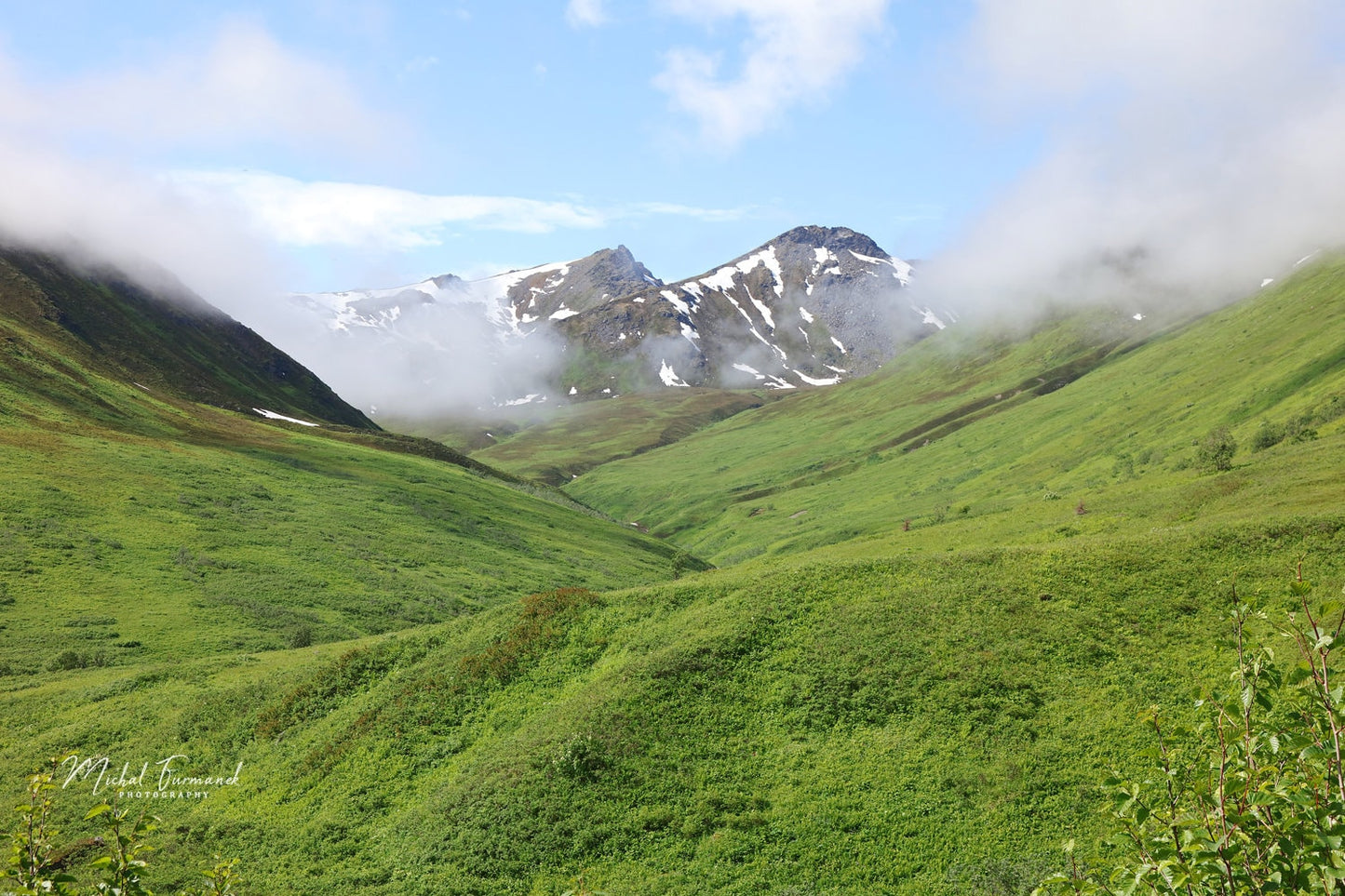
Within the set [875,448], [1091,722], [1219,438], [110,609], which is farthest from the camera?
[875,448]

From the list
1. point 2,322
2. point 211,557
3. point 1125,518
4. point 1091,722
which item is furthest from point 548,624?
point 2,322

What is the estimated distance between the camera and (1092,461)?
371ft

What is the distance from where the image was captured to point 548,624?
124 ft

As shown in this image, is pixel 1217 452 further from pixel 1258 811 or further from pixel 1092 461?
pixel 1258 811

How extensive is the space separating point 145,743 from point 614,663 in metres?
19.5

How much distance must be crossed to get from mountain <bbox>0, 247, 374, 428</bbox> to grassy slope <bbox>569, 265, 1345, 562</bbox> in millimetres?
76644

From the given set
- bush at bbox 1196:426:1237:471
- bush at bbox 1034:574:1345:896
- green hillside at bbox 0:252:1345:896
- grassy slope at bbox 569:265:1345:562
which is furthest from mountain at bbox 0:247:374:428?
bush at bbox 1034:574:1345:896

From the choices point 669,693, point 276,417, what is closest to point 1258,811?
point 669,693

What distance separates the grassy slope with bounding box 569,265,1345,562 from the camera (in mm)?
52531

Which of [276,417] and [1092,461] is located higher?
[276,417]

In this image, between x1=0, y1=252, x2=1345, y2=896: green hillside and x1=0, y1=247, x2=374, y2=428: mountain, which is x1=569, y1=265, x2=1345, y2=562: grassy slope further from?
x1=0, y1=247, x2=374, y2=428: mountain

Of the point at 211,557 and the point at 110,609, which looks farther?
the point at 211,557

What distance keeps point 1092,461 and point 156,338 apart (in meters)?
165

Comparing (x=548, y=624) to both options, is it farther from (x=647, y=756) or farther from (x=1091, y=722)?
(x=1091, y=722)
